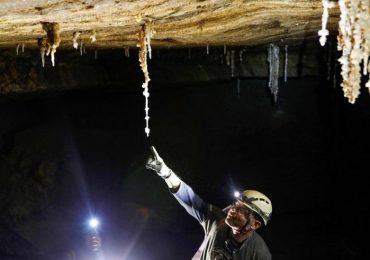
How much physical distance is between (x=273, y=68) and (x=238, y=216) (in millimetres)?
5953

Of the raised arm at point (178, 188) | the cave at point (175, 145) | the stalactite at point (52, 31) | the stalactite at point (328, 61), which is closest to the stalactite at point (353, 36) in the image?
the raised arm at point (178, 188)

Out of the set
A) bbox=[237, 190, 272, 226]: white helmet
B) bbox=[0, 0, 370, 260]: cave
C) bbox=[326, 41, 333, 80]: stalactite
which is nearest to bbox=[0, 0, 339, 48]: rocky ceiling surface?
bbox=[0, 0, 370, 260]: cave

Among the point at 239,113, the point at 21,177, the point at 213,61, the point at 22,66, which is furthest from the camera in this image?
the point at 239,113

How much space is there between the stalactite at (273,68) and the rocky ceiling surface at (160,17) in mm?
3068

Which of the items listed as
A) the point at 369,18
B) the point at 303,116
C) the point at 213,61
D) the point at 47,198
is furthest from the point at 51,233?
the point at 369,18

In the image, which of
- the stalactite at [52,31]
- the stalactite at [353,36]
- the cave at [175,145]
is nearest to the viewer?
the stalactite at [353,36]

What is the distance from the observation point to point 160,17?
3.63m

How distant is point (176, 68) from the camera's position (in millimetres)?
8938

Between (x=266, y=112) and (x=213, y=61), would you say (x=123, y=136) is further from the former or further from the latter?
(x=266, y=112)

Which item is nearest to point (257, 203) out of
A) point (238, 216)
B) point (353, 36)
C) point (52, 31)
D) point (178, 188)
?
point (238, 216)

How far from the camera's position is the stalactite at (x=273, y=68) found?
837 centimetres

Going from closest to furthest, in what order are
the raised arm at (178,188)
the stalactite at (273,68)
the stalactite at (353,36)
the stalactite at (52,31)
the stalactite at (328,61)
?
the stalactite at (353,36) < the stalactite at (52,31) < the raised arm at (178,188) < the stalactite at (273,68) < the stalactite at (328,61)

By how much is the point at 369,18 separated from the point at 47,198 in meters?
8.16

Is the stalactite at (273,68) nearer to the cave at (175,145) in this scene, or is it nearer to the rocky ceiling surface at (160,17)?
the cave at (175,145)
